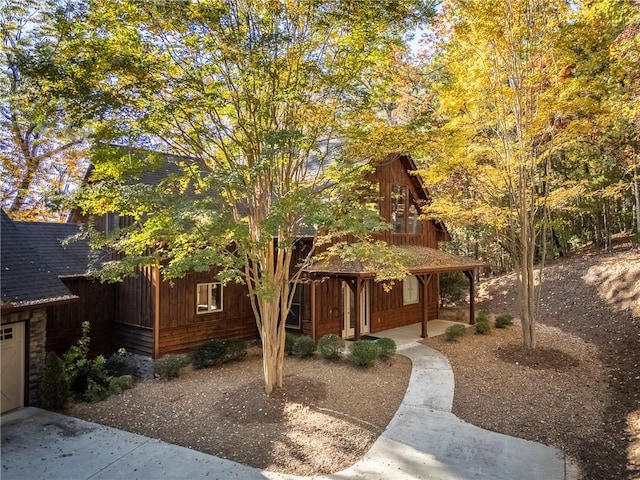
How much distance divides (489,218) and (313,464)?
28.6 feet

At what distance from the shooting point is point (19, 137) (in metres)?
16.5

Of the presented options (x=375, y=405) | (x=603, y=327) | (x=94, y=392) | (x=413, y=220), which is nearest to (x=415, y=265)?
(x=413, y=220)

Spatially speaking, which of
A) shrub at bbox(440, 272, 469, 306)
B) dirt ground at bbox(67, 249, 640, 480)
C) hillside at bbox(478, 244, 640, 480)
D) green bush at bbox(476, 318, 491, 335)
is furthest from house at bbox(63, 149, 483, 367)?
hillside at bbox(478, 244, 640, 480)

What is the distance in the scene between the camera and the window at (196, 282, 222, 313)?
A: 11375mm

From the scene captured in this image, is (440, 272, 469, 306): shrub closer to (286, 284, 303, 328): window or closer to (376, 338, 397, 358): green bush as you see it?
(286, 284, 303, 328): window

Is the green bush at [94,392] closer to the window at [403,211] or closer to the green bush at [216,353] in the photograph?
the green bush at [216,353]

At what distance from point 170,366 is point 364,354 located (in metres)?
4.65

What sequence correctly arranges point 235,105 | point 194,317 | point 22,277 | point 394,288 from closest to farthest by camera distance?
point 235,105 → point 22,277 → point 194,317 → point 394,288

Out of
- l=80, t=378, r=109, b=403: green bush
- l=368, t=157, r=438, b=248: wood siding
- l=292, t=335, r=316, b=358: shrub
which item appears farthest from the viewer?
l=368, t=157, r=438, b=248: wood siding

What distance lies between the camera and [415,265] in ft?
40.6

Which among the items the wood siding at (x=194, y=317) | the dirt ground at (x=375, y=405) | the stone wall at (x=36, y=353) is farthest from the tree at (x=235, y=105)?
the wood siding at (x=194, y=317)

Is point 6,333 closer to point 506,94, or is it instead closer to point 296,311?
point 296,311

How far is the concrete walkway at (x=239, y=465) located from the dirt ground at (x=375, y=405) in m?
0.28

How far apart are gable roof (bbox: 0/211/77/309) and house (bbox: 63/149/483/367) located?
2292 mm
